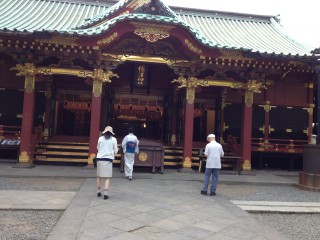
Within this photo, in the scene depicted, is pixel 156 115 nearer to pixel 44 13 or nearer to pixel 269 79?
pixel 269 79

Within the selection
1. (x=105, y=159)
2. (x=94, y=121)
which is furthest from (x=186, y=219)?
(x=94, y=121)

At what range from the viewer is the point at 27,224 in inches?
186

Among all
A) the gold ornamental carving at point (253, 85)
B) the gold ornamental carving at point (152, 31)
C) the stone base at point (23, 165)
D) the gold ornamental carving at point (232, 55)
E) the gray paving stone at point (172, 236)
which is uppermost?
the gold ornamental carving at point (152, 31)

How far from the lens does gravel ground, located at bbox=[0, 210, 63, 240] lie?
424cm

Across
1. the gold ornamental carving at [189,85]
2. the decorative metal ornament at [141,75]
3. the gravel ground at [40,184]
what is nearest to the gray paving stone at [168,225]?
the gravel ground at [40,184]

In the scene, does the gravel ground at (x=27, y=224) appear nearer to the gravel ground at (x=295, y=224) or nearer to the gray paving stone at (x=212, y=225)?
the gray paving stone at (x=212, y=225)

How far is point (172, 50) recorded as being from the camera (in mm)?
11266

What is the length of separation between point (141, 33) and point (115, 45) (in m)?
1.18

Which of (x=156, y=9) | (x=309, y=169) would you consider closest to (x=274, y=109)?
(x=309, y=169)

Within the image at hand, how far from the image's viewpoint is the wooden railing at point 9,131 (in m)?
11.9

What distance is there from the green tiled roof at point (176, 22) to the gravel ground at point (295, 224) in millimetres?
6324

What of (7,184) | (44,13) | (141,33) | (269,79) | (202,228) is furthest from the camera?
(44,13)

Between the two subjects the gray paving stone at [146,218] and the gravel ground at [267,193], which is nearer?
the gray paving stone at [146,218]

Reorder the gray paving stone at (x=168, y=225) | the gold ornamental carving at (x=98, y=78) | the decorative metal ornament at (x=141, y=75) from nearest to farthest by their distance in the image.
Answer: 1. the gray paving stone at (x=168, y=225)
2. the gold ornamental carving at (x=98, y=78)
3. the decorative metal ornament at (x=141, y=75)
